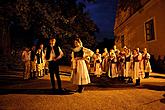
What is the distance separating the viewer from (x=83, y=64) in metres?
9.73

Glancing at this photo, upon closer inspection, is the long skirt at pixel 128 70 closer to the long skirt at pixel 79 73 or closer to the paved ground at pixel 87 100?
the paved ground at pixel 87 100

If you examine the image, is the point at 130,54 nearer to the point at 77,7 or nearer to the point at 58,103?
the point at 58,103

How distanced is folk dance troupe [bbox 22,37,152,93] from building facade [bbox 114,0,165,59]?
14.1 feet

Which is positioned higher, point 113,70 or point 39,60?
point 39,60

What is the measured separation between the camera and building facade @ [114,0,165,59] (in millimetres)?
18562

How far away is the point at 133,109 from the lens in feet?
23.3

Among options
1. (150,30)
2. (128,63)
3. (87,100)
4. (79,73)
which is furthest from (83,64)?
(150,30)

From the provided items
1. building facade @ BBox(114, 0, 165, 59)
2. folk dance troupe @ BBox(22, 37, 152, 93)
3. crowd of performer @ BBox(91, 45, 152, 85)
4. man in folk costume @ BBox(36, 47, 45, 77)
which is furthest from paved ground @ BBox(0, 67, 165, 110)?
building facade @ BBox(114, 0, 165, 59)

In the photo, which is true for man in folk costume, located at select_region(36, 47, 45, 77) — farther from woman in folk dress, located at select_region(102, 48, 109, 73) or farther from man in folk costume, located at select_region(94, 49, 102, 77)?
woman in folk dress, located at select_region(102, 48, 109, 73)

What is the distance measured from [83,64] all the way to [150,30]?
486 inches

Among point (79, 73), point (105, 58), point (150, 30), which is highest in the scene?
point (150, 30)

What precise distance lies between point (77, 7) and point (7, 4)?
26.0 ft

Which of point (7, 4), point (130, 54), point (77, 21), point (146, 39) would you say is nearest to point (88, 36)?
point (77, 21)

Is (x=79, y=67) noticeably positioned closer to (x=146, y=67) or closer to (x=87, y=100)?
(x=87, y=100)
